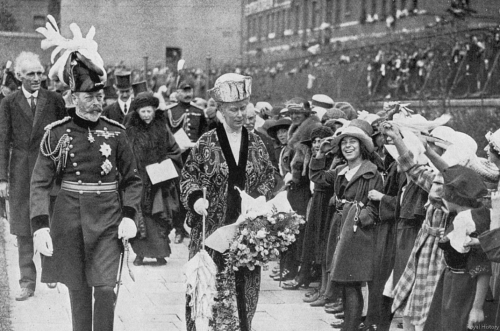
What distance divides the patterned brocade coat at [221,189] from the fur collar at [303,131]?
2750mm

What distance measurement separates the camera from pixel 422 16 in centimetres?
2016

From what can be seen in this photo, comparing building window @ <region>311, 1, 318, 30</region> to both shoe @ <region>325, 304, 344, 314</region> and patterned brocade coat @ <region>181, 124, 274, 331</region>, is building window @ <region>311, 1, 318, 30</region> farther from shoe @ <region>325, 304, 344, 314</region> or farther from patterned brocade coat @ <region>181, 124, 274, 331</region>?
patterned brocade coat @ <region>181, 124, 274, 331</region>

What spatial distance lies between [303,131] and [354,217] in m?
2.21

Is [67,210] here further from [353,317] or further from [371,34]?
[371,34]

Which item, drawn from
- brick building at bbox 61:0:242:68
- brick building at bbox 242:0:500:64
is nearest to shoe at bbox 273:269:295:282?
brick building at bbox 61:0:242:68

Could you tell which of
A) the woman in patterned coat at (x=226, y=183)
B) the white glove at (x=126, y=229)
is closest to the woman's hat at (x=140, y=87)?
the woman in patterned coat at (x=226, y=183)

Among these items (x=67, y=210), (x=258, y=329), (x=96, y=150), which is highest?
(x=96, y=150)

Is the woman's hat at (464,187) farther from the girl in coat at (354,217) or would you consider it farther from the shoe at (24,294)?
the shoe at (24,294)

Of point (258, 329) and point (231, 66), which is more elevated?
point (231, 66)

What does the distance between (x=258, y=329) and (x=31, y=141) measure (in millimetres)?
2969

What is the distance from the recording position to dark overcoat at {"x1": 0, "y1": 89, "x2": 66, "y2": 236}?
28.2ft

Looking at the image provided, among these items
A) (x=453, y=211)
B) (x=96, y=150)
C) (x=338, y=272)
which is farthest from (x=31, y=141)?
(x=453, y=211)

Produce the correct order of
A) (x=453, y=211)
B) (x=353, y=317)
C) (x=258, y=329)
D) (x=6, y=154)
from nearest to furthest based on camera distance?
(x=453, y=211) → (x=353, y=317) → (x=258, y=329) → (x=6, y=154)

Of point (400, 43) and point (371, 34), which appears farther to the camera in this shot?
point (371, 34)
